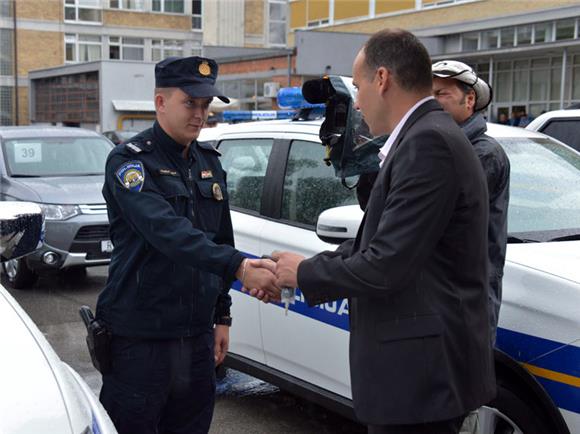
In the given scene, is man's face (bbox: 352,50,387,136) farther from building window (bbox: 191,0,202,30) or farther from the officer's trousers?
building window (bbox: 191,0,202,30)

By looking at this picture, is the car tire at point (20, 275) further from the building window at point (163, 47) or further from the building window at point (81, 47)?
the building window at point (163, 47)

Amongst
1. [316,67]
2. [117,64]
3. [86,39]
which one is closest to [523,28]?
[316,67]

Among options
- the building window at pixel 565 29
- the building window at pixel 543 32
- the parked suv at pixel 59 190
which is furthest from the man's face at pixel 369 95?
the building window at pixel 543 32

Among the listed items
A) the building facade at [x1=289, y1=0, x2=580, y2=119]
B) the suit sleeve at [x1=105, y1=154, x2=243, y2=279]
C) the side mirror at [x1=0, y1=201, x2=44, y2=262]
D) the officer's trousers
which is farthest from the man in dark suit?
the building facade at [x1=289, y1=0, x2=580, y2=119]

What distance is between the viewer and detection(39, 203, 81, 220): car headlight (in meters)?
8.30

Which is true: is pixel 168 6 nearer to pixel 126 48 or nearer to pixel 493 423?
pixel 126 48

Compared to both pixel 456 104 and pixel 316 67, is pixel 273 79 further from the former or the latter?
pixel 456 104

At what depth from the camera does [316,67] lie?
83.1 ft

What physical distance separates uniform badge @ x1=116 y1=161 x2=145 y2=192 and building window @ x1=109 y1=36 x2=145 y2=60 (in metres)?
51.8

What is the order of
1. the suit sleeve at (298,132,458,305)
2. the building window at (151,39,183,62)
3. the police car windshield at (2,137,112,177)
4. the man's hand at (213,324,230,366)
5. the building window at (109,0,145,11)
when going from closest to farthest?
1. the suit sleeve at (298,132,458,305)
2. the man's hand at (213,324,230,366)
3. the police car windshield at (2,137,112,177)
4. the building window at (109,0,145,11)
5. the building window at (151,39,183,62)

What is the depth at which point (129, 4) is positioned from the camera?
52344mm

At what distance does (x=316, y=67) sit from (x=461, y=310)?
77.5 ft

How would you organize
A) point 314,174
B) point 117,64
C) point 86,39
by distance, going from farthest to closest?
1. point 86,39
2. point 117,64
3. point 314,174

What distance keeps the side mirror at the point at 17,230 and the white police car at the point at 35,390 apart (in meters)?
0.39
